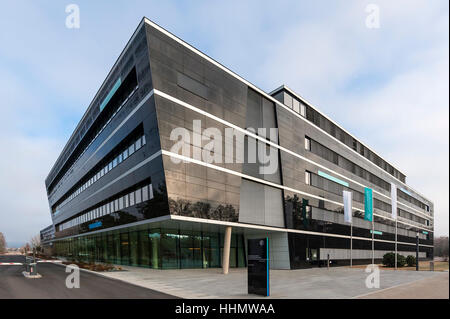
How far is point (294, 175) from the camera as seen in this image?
38.4m

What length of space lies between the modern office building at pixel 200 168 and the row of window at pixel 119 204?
0.18m

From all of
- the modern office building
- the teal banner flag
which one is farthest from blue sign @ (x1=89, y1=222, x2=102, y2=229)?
the teal banner flag

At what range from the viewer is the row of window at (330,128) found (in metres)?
41.3

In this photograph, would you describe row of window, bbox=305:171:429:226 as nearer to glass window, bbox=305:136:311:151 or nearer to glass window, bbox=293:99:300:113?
glass window, bbox=305:136:311:151

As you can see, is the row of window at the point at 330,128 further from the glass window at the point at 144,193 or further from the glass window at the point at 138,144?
the glass window at the point at 144,193

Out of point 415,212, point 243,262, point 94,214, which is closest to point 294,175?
point 243,262

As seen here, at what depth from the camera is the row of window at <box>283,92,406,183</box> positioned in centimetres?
4130

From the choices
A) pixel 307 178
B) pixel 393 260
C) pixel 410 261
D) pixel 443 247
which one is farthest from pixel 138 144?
pixel 410 261

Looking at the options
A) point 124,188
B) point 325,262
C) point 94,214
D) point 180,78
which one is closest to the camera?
point 180,78

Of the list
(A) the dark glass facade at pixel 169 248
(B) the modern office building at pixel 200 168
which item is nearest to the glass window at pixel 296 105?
(B) the modern office building at pixel 200 168

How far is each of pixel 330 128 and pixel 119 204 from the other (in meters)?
33.5

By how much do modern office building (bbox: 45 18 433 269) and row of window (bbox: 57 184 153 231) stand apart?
179 mm
